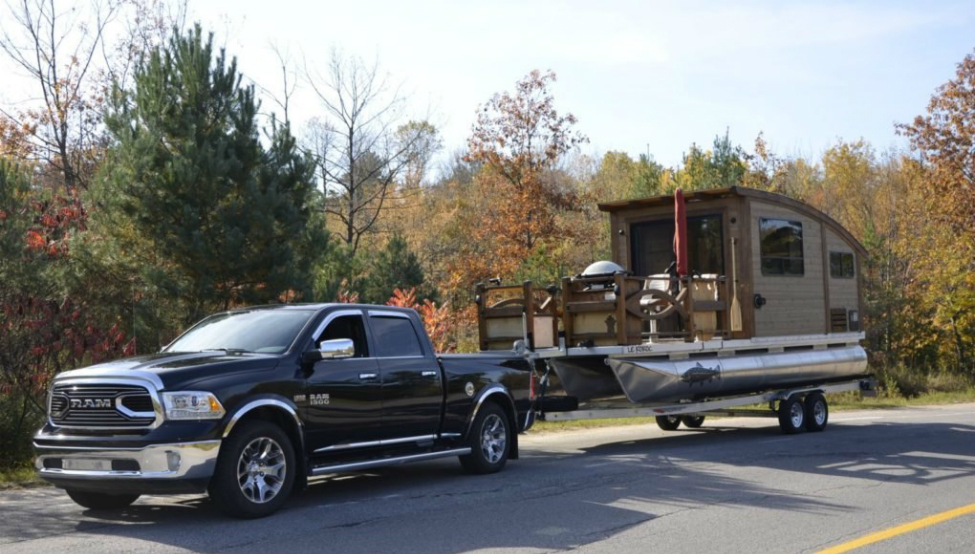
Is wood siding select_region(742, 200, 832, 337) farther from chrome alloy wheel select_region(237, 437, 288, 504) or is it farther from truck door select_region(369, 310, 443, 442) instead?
chrome alloy wheel select_region(237, 437, 288, 504)

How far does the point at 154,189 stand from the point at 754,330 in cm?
1005

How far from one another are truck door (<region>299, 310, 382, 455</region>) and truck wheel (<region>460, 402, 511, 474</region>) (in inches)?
64.1

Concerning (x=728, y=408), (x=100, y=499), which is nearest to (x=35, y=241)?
(x=100, y=499)

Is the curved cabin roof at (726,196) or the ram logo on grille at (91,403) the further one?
the curved cabin roof at (726,196)

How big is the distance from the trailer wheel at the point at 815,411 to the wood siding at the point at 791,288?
3.83 feet

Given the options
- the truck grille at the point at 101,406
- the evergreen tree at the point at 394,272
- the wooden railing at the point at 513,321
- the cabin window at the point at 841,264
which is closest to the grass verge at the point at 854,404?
the wooden railing at the point at 513,321

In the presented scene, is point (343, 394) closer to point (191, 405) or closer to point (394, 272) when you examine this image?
point (191, 405)

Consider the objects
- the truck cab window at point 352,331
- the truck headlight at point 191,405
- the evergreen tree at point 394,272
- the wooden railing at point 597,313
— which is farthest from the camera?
the evergreen tree at point 394,272

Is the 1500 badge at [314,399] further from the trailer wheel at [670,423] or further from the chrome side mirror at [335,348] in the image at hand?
the trailer wheel at [670,423]

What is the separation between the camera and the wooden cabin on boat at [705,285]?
14.6 m

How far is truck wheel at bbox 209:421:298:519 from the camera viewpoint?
849 cm

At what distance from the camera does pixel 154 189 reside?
17.0 meters

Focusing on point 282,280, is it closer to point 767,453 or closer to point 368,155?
point 767,453

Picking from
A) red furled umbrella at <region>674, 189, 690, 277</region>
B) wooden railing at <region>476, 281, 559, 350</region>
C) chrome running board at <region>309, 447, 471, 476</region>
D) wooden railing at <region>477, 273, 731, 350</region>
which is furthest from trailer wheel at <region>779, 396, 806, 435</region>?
chrome running board at <region>309, 447, 471, 476</region>
